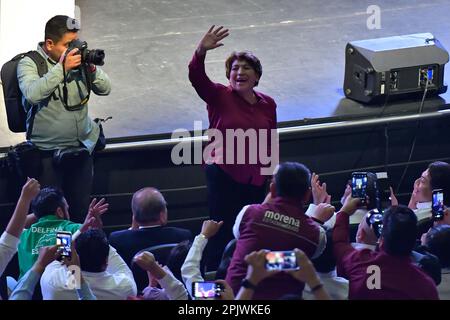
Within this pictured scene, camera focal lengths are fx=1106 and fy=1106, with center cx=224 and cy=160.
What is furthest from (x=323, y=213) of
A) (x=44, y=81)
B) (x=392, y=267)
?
(x=44, y=81)

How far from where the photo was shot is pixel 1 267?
4547 mm

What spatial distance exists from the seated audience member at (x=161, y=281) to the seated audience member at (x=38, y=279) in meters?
0.23

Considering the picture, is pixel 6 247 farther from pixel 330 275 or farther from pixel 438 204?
pixel 438 204

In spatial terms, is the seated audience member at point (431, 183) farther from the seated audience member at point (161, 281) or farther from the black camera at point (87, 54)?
the black camera at point (87, 54)

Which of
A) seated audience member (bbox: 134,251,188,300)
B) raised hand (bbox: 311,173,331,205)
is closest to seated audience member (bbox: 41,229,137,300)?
seated audience member (bbox: 134,251,188,300)

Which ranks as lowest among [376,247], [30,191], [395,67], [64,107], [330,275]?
[330,275]

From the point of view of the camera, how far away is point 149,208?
4836mm

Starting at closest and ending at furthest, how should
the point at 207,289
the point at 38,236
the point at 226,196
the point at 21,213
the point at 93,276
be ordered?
the point at 207,289, the point at 93,276, the point at 21,213, the point at 38,236, the point at 226,196

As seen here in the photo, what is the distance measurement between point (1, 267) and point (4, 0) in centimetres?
240

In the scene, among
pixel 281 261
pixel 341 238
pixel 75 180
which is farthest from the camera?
pixel 75 180

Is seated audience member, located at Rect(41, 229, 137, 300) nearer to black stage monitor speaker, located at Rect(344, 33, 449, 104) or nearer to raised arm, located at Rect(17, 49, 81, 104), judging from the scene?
raised arm, located at Rect(17, 49, 81, 104)

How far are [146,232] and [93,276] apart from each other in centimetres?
50

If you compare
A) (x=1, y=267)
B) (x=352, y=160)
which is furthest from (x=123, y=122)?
(x=1, y=267)
